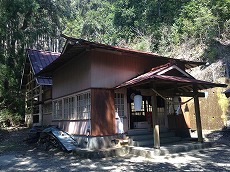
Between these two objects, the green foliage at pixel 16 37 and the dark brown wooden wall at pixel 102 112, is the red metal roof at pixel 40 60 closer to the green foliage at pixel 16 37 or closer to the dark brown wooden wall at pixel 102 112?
the green foliage at pixel 16 37

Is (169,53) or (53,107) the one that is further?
(169,53)

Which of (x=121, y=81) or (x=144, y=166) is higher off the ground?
(x=121, y=81)

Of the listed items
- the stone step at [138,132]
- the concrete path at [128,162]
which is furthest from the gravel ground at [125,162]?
the stone step at [138,132]

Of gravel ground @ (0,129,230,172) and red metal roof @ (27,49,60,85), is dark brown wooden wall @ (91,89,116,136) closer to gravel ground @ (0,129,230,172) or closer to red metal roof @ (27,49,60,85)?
gravel ground @ (0,129,230,172)

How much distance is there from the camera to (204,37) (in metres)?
20.6

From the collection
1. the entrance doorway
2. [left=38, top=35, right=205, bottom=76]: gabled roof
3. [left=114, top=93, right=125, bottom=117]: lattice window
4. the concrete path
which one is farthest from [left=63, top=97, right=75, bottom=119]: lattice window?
the entrance doorway

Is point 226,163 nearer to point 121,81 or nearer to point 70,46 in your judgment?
point 121,81

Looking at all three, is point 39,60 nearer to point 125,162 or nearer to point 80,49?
point 80,49

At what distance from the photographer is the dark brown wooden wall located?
998cm

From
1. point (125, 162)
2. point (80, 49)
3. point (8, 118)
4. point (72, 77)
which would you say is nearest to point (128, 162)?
point (125, 162)

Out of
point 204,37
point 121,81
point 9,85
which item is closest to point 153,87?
point 121,81

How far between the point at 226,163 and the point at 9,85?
774 inches

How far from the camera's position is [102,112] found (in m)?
10.2

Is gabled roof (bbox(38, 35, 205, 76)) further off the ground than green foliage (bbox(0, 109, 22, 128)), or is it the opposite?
gabled roof (bbox(38, 35, 205, 76))
